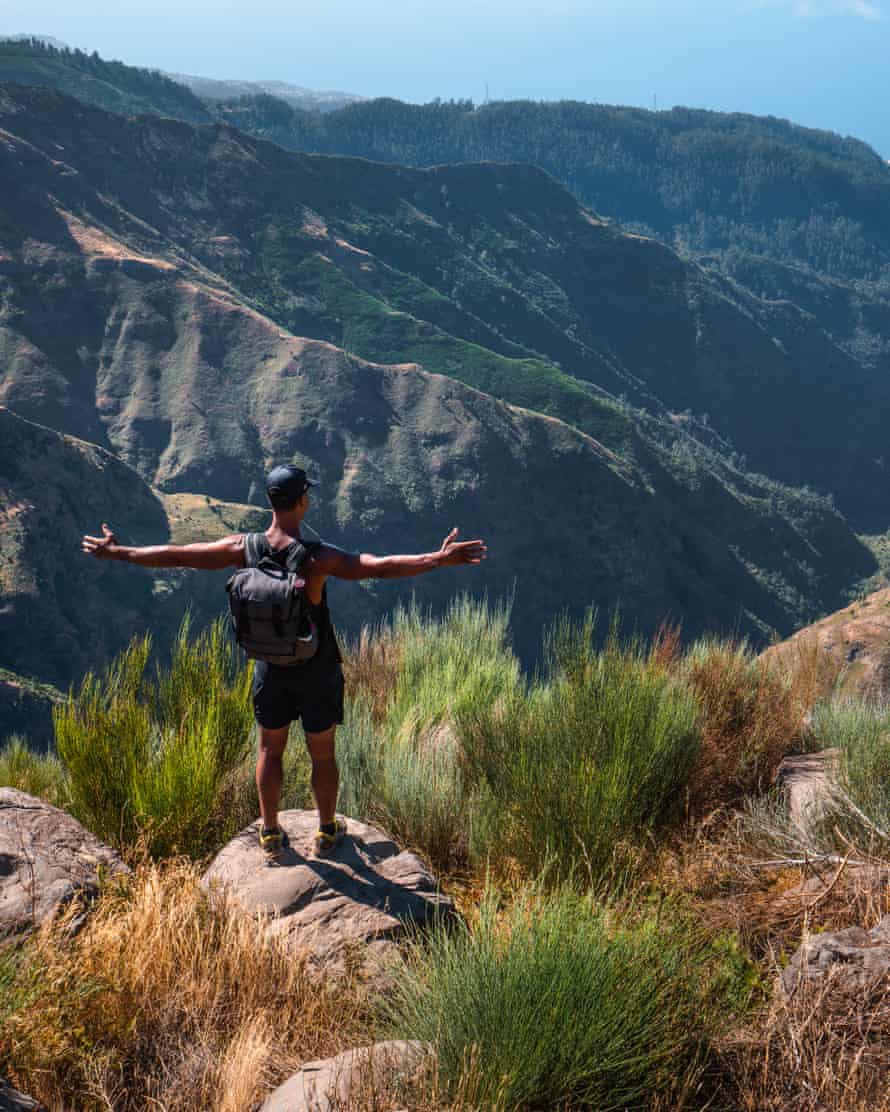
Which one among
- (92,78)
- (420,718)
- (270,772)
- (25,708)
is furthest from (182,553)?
(92,78)

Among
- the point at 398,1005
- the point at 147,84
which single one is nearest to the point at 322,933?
the point at 398,1005

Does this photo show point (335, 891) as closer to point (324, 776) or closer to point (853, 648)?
point (324, 776)

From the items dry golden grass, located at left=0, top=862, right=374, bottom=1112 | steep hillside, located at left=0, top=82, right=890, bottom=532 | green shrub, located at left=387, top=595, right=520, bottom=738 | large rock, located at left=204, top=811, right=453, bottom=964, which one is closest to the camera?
dry golden grass, located at left=0, top=862, right=374, bottom=1112

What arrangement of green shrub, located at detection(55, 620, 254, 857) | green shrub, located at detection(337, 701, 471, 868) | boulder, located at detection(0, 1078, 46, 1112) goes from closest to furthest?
boulder, located at detection(0, 1078, 46, 1112), green shrub, located at detection(55, 620, 254, 857), green shrub, located at detection(337, 701, 471, 868)

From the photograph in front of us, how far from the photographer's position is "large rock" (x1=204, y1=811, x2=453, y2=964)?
3.36 meters

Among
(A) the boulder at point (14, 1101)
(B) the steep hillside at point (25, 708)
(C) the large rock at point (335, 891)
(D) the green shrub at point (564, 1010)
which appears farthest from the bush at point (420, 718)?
(B) the steep hillside at point (25, 708)

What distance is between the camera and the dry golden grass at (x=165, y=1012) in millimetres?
2588

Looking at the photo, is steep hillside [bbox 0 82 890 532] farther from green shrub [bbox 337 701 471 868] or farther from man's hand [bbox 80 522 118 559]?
man's hand [bbox 80 522 118 559]

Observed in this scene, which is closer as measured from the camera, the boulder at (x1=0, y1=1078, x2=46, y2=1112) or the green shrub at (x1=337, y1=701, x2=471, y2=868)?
the boulder at (x1=0, y1=1078, x2=46, y2=1112)

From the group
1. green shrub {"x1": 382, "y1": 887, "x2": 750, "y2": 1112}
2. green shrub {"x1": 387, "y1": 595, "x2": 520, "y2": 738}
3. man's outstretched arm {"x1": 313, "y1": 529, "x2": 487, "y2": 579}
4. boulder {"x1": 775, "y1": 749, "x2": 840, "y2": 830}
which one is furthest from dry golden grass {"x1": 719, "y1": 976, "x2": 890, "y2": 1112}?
green shrub {"x1": 387, "y1": 595, "x2": 520, "y2": 738}

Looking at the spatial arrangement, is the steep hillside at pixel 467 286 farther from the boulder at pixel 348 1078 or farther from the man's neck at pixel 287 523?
the boulder at pixel 348 1078

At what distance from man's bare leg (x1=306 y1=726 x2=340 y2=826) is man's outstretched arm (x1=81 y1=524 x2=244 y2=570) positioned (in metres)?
0.76

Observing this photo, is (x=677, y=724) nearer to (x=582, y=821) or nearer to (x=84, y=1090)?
(x=582, y=821)

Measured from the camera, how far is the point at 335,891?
3646 mm
